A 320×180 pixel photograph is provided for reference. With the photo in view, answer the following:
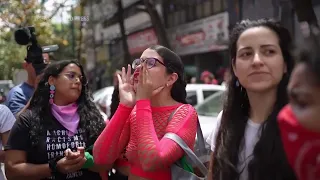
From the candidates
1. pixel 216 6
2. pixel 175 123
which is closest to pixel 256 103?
pixel 175 123

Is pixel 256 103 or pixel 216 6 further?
pixel 216 6

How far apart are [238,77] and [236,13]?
14745 millimetres

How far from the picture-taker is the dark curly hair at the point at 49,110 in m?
3.20

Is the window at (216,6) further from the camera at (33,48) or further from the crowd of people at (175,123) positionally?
the crowd of people at (175,123)

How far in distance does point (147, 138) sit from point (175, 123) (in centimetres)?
19

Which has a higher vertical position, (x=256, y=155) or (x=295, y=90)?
(x=295, y=90)

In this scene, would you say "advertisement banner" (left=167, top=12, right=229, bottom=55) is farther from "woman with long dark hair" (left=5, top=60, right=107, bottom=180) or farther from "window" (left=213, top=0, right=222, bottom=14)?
"woman with long dark hair" (left=5, top=60, right=107, bottom=180)

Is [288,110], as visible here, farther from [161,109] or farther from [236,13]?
[236,13]

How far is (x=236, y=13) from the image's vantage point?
1633 centimetres

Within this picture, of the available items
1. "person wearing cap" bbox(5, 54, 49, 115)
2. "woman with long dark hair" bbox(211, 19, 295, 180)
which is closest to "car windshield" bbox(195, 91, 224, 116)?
"person wearing cap" bbox(5, 54, 49, 115)

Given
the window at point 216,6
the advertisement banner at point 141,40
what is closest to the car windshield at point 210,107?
the window at point 216,6

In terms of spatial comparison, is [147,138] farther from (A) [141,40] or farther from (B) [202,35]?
(A) [141,40]

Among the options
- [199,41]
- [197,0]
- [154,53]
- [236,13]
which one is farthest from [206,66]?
[154,53]

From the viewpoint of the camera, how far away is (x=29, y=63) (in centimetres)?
459
